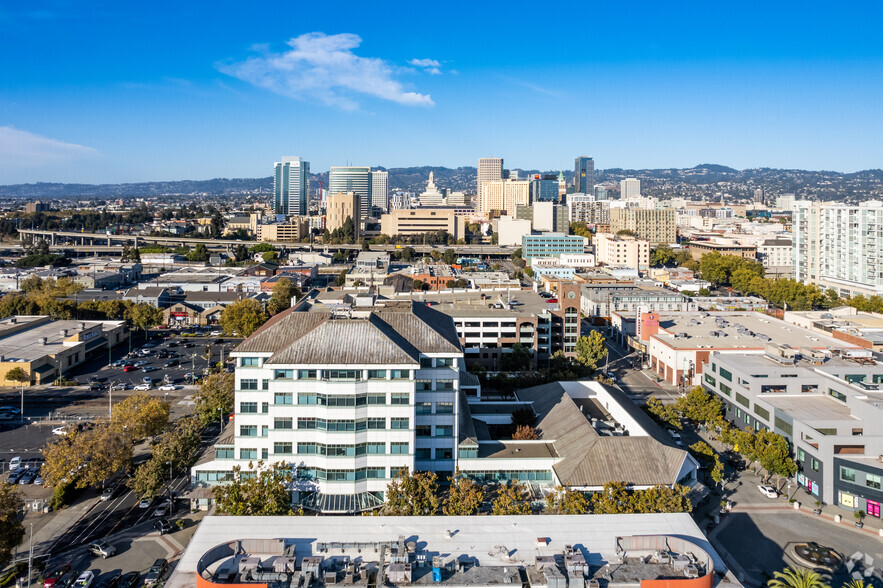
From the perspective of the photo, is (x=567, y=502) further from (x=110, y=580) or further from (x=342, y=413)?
(x=110, y=580)

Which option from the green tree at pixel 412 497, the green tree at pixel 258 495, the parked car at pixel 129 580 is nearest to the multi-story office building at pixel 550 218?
the green tree at pixel 412 497

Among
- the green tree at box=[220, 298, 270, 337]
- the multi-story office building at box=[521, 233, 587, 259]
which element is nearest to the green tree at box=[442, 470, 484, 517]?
the green tree at box=[220, 298, 270, 337]

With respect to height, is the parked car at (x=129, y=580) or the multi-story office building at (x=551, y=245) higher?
the multi-story office building at (x=551, y=245)

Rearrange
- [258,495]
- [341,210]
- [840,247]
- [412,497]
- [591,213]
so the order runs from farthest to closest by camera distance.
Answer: [591,213], [341,210], [840,247], [412,497], [258,495]

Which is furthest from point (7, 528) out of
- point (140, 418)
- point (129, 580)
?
point (140, 418)

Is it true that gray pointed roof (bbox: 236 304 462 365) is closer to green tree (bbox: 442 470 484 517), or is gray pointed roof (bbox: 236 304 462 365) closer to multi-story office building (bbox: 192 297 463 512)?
multi-story office building (bbox: 192 297 463 512)

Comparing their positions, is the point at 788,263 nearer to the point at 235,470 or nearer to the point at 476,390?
the point at 476,390

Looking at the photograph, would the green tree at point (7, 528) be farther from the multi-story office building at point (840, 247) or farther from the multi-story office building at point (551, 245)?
the multi-story office building at point (551, 245)
